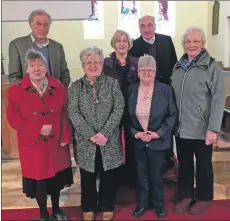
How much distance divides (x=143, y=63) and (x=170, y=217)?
1164 millimetres

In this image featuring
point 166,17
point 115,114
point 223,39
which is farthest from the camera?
point 166,17

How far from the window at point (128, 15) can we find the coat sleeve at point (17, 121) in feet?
22.9

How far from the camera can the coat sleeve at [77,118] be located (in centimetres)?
224

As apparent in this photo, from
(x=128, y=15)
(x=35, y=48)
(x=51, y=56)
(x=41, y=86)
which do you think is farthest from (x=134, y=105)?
(x=128, y=15)

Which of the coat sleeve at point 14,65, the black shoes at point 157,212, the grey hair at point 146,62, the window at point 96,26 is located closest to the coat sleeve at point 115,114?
the grey hair at point 146,62

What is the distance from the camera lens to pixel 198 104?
7.70 ft

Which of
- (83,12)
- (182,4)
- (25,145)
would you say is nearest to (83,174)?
(25,145)

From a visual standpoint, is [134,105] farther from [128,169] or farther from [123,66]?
[128,169]

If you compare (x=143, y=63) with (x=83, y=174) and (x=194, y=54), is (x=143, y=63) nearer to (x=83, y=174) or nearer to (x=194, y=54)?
(x=194, y=54)

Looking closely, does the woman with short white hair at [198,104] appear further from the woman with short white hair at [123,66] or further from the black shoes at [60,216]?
the black shoes at [60,216]

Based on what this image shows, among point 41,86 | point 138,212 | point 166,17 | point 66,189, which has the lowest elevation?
point 66,189

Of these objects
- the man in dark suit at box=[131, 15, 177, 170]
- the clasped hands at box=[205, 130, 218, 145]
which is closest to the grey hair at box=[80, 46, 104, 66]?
the man in dark suit at box=[131, 15, 177, 170]

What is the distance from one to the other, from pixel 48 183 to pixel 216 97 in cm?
133

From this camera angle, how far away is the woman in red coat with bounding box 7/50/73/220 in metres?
2.18
